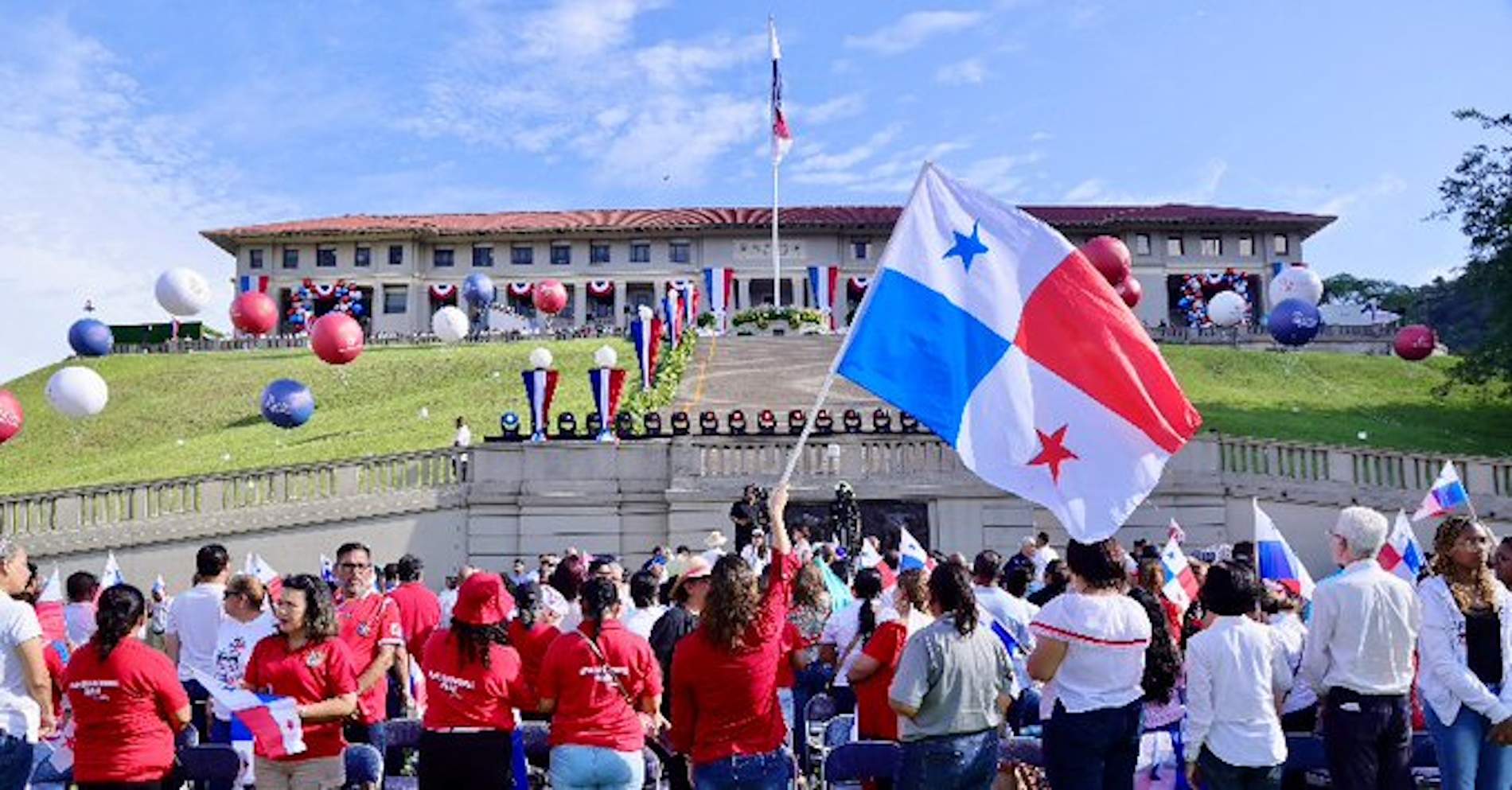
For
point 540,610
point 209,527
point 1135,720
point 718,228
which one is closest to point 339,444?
point 209,527

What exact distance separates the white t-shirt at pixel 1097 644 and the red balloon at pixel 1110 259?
30341mm

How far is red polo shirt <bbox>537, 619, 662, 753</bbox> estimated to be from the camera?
242 inches

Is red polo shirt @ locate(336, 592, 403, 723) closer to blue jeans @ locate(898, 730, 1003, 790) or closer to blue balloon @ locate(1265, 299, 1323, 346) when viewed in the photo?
blue jeans @ locate(898, 730, 1003, 790)

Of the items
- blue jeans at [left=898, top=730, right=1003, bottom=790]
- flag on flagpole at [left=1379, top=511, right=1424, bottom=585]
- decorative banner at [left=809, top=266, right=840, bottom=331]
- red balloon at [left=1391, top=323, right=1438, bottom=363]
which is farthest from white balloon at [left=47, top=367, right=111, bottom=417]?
red balloon at [left=1391, top=323, right=1438, bottom=363]

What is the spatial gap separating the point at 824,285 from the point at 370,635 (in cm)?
6105

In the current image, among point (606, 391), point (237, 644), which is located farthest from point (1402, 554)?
point (606, 391)

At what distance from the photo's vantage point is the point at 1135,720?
6262 mm

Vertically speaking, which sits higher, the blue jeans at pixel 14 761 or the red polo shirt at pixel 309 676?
the red polo shirt at pixel 309 676

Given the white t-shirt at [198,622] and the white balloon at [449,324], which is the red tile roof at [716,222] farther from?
the white t-shirt at [198,622]

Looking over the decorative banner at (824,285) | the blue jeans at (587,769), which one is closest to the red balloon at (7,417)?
the blue jeans at (587,769)

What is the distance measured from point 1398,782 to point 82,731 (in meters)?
6.61

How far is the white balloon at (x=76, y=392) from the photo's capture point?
31406 mm

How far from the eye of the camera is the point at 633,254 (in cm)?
7656

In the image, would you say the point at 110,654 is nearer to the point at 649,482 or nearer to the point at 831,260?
the point at 649,482
